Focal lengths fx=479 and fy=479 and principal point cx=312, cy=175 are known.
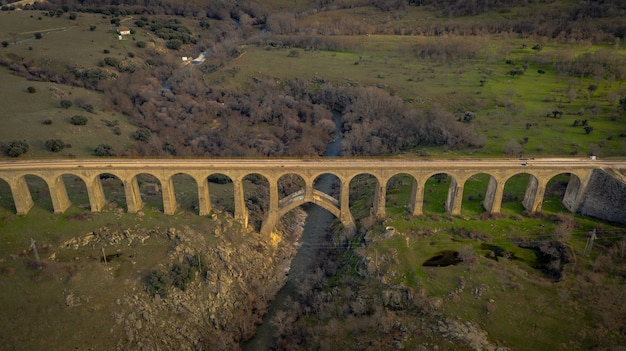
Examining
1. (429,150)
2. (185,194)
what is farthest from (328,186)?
(185,194)

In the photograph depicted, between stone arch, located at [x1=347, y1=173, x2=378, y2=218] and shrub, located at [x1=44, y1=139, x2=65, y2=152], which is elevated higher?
shrub, located at [x1=44, y1=139, x2=65, y2=152]

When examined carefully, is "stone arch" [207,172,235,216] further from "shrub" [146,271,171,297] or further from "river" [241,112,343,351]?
"shrub" [146,271,171,297]

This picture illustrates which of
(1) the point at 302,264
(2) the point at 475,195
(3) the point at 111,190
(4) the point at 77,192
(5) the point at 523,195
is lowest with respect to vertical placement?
(1) the point at 302,264

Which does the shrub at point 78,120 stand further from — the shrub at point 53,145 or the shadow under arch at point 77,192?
the shadow under arch at point 77,192

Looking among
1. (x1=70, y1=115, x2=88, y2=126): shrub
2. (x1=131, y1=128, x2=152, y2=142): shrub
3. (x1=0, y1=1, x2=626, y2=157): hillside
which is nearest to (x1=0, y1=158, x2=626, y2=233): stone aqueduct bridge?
(x1=0, y1=1, x2=626, y2=157): hillside

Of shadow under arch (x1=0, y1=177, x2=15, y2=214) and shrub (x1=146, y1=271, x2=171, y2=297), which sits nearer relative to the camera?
shrub (x1=146, y1=271, x2=171, y2=297)

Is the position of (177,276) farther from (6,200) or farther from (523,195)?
(523,195)
